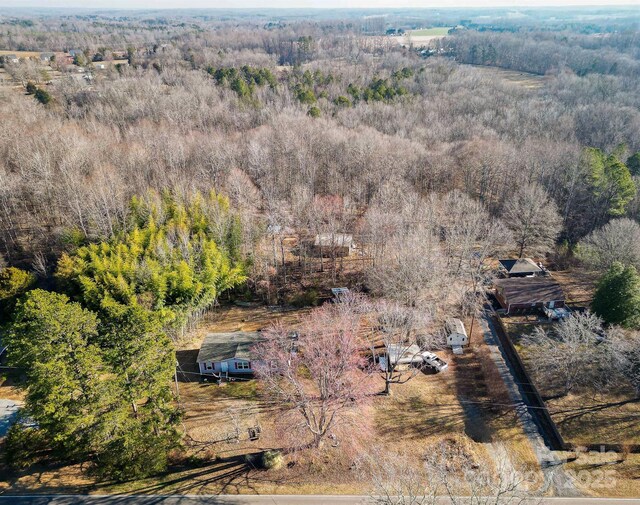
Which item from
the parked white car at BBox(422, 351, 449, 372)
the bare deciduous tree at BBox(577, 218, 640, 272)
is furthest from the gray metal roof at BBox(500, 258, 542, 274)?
the parked white car at BBox(422, 351, 449, 372)

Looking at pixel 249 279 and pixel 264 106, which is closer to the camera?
pixel 249 279

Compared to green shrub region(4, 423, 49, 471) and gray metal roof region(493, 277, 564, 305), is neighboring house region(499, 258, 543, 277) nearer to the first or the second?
gray metal roof region(493, 277, 564, 305)

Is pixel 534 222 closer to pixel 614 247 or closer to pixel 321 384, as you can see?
pixel 614 247

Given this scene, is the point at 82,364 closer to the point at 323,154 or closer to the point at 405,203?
the point at 405,203

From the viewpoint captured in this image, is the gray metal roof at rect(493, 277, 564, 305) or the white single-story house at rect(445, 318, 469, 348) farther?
the gray metal roof at rect(493, 277, 564, 305)

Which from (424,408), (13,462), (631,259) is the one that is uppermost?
(631,259)

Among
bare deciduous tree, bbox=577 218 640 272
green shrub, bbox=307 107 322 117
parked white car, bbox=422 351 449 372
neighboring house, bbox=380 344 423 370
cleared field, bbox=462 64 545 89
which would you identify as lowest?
parked white car, bbox=422 351 449 372

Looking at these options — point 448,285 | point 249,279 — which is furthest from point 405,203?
point 249,279
